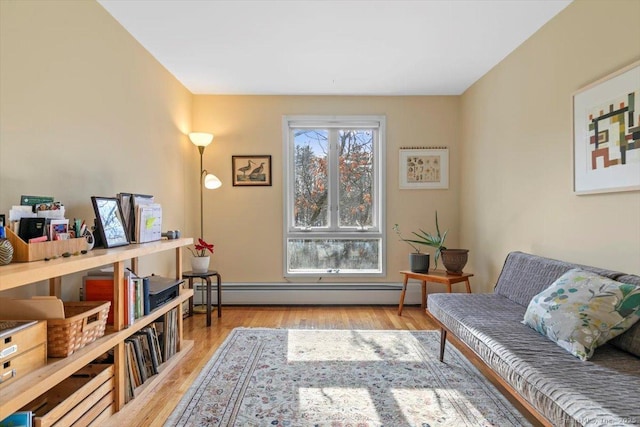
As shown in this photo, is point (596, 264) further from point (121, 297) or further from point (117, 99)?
point (117, 99)

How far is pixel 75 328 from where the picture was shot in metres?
1.63

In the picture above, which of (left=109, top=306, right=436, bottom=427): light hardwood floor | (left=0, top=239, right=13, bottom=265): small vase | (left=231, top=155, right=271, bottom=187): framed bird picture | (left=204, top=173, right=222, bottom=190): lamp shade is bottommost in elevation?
(left=109, top=306, right=436, bottom=427): light hardwood floor

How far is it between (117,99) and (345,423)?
2.58 meters

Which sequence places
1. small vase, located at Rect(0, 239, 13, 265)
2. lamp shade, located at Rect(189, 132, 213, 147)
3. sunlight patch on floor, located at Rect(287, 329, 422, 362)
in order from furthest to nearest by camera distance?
lamp shade, located at Rect(189, 132, 213, 147), sunlight patch on floor, located at Rect(287, 329, 422, 362), small vase, located at Rect(0, 239, 13, 265)

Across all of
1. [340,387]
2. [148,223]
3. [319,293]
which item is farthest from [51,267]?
[319,293]

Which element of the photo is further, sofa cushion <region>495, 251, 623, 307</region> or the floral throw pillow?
sofa cushion <region>495, 251, 623, 307</region>

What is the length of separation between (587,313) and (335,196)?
2.94m

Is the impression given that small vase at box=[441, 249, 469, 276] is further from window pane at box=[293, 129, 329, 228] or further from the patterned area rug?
window pane at box=[293, 129, 329, 228]

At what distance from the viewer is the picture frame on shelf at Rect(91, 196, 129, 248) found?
6.84 ft

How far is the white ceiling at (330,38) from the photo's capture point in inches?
96.1

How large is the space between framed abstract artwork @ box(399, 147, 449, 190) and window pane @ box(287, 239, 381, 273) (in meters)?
0.83

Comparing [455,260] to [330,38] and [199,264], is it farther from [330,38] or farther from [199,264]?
[199,264]

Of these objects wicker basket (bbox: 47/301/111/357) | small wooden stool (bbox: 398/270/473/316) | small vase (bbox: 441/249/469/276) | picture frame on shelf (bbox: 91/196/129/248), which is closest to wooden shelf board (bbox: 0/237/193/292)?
picture frame on shelf (bbox: 91/196/129/248)

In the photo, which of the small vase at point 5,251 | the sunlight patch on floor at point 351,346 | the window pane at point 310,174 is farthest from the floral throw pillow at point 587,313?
the window pane at point 310,174
